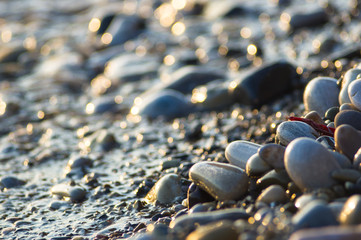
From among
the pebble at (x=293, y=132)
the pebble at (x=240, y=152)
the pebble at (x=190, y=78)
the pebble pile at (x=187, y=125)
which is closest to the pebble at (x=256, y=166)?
the pebble pile at (x=187, y=125)

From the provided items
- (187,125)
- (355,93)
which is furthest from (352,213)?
(187,125)

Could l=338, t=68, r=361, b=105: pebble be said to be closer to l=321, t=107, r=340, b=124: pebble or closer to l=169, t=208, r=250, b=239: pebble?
l=321, t=107, r=340, b=124: pebble

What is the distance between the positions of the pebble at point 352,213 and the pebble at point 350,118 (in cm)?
85

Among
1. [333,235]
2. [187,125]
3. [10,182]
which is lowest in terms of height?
[333,235]

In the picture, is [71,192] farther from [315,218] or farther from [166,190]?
[315,218]

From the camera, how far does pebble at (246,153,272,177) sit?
2602mm

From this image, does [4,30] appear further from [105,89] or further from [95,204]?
[95,204]

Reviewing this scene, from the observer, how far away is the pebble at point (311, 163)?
7.43ft

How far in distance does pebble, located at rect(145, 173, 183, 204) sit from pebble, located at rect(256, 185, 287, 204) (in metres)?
0.81

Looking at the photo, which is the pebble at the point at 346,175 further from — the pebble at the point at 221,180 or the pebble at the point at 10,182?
the pebble at the point at 10,182

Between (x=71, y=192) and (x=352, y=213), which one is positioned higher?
(x=71, y=192)

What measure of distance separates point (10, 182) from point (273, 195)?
218 centimetres

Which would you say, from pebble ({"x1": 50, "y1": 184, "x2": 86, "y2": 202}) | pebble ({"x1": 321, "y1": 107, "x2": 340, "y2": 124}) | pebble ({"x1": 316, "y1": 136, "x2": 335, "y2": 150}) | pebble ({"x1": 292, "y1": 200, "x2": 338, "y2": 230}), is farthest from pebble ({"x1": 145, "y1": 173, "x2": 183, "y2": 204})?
pebble ({"x1": 292, "y1": 200, "x2": 338, "y2": 230})

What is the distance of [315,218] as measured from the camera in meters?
1.90
